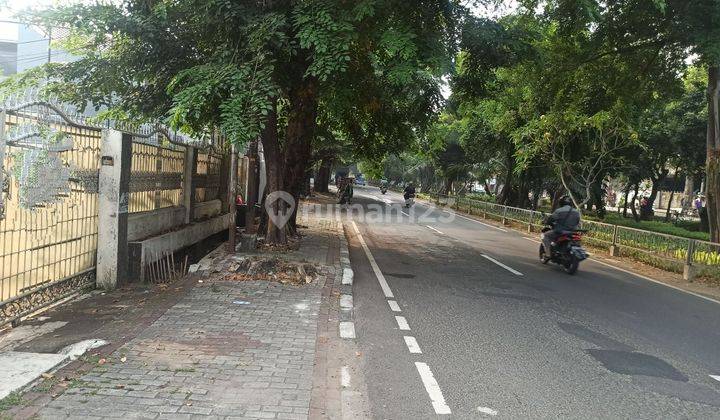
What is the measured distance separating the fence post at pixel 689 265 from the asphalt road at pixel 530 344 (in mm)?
1432

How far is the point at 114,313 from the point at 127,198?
84.3 inches

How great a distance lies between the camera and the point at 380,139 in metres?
16.9

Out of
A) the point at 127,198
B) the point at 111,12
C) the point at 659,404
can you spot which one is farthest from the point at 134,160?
the point at 659,404

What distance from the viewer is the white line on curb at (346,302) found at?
7.65 metres

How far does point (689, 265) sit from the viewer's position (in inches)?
488

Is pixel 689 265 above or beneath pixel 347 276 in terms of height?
above

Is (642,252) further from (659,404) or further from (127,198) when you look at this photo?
(127,198)

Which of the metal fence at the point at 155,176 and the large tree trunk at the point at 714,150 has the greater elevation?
the large tree trunk at the point at 714,150

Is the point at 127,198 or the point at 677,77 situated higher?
the point at 677,77

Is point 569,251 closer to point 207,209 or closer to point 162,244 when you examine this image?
point 162,244

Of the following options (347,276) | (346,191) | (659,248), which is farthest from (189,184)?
(346,191)

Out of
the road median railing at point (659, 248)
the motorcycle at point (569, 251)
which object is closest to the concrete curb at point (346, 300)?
the motorcycle at point (569, 251)

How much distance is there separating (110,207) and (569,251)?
9282mm

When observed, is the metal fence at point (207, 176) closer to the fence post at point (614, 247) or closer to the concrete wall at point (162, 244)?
the concrete wall at point (162, 244)
